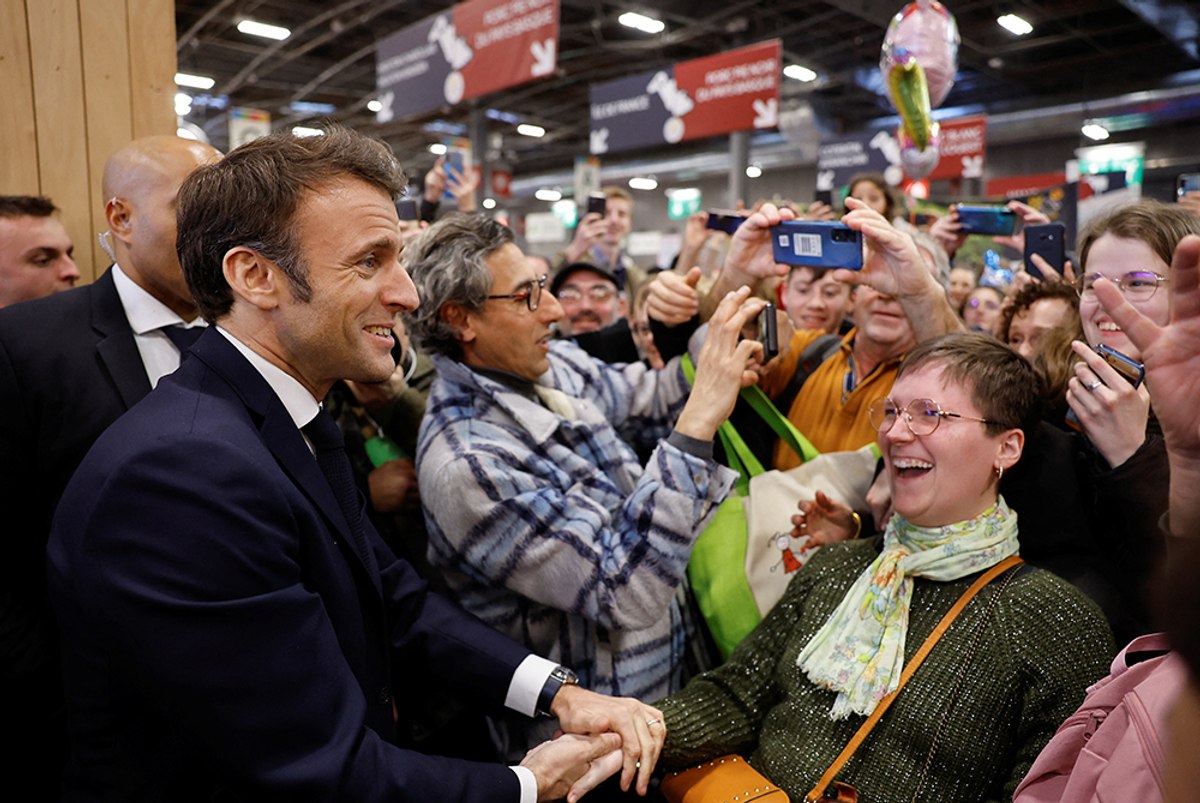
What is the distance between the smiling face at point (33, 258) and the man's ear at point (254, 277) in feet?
4.40

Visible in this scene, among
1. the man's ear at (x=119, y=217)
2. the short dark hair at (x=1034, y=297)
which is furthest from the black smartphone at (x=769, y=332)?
the man's ear at (x=119, y=217)

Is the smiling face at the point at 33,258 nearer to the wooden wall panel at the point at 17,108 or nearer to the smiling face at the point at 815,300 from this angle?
the wooden wall panel at the point at 17,108

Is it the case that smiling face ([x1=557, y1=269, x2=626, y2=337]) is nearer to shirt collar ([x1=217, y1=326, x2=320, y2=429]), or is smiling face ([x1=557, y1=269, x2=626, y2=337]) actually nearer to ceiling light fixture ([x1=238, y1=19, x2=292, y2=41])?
shirt collar ([x1=217, y1=326, x2=320, y2=429])

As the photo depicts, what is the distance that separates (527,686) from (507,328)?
857mm

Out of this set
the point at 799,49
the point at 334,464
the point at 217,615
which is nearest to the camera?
the point at 217,615

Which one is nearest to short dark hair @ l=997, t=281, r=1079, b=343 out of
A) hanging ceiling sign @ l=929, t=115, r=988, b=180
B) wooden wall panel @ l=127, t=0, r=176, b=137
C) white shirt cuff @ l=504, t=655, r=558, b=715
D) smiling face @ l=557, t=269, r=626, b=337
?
white shirt cuff @ l=504, t=655, r=558, b=715

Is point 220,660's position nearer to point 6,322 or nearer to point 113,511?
Answer: point 113,511

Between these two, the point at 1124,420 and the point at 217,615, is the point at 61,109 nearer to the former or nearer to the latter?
the point at 217,615

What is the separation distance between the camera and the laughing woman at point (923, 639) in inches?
61.9

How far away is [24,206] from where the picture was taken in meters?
2.40

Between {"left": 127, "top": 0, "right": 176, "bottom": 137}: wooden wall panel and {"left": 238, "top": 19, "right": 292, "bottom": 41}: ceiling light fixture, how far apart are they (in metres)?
10.6

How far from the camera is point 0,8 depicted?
2.30m

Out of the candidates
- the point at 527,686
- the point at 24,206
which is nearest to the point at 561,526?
the point at 527,686

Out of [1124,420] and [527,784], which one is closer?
[527,784]
